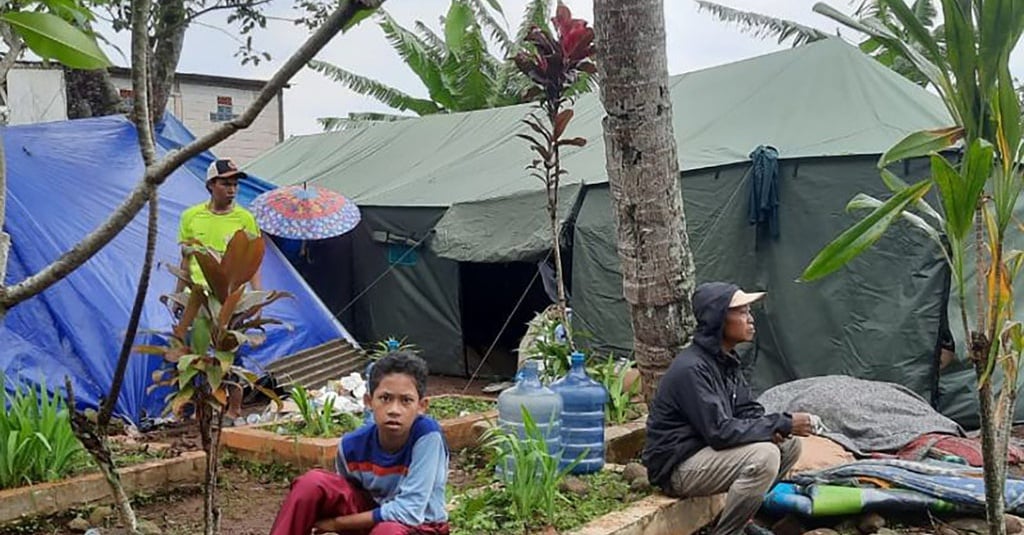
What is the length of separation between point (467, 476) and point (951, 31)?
3335 mm

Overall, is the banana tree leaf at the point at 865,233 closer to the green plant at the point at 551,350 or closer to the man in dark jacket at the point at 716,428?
the man in dark jacket at the point at 716,428

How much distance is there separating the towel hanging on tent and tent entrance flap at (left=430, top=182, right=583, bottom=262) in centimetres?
156

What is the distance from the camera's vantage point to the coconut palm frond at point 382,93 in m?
18.5

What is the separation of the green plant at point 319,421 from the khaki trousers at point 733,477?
2.18 m

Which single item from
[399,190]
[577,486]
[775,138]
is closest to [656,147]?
[577,486]

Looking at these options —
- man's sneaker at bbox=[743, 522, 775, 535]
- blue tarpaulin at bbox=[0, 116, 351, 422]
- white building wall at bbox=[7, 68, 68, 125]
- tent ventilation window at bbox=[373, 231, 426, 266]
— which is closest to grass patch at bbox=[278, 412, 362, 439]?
blue tarpaulin at bbox=[0, 116, 351, 422]

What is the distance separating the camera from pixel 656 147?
4.89 meters

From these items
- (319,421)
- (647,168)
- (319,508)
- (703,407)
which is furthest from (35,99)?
(703,407)

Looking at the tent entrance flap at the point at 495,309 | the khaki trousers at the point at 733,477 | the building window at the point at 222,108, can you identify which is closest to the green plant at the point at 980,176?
the khaki trousers at the point at 733,477

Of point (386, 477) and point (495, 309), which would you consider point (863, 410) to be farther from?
point (495, 309)

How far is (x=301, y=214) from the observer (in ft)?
26.6

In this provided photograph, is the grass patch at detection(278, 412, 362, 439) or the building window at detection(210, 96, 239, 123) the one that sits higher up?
the building window at detection(210, 96, 239, 123)

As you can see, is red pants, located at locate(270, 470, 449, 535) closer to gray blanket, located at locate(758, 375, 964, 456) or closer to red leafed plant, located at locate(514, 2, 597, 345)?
gray blanket, located at locate(758, 375, 964, 456)

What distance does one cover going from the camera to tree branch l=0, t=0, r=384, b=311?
1.39m
